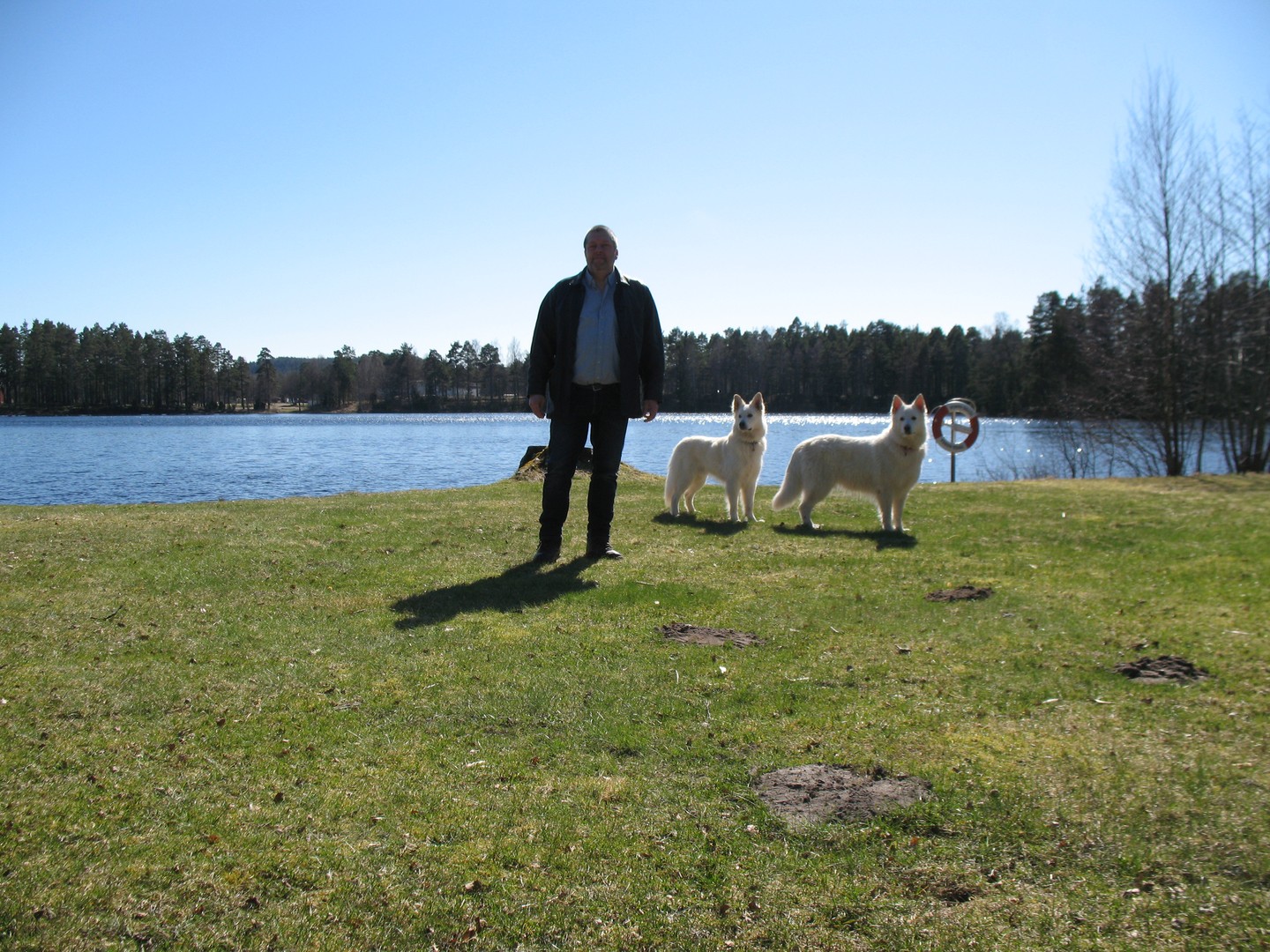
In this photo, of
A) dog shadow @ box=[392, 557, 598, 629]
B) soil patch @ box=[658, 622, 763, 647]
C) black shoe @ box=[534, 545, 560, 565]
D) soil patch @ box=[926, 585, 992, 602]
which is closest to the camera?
soil patch @ box=[658, 622, 763, 647]

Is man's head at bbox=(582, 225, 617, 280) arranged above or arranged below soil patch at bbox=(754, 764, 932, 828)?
above

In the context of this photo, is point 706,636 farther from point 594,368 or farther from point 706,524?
point 706,524

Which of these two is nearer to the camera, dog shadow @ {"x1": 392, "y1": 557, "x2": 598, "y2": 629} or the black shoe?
dog shadow @ {"x1": 392, "y1": 557, "x2": 598, "y2": 629}

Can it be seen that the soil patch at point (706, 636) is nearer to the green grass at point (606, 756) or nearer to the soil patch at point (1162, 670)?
the green grass at point (606, 756)

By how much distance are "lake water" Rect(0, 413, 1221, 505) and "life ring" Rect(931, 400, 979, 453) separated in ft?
18.2

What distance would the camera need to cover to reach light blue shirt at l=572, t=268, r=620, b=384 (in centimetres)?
759

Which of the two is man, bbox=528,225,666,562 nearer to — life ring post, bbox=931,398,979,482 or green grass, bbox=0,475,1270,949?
green grass, bbox=0,475,1270,949

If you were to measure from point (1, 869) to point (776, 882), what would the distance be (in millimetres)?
2394

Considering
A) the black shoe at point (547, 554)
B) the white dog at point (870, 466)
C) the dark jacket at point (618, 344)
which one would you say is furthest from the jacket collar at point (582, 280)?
the white dog at point (870, 466)

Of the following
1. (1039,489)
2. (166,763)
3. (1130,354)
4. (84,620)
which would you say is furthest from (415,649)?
(1130,354)

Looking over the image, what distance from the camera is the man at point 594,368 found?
759 centimetres

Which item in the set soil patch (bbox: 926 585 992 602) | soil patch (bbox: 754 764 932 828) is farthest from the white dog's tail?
soil patch (bbox: 754 764 932 828)

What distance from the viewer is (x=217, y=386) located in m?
106

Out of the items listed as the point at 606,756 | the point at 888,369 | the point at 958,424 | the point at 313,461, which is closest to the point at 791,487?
the point at 606,756
